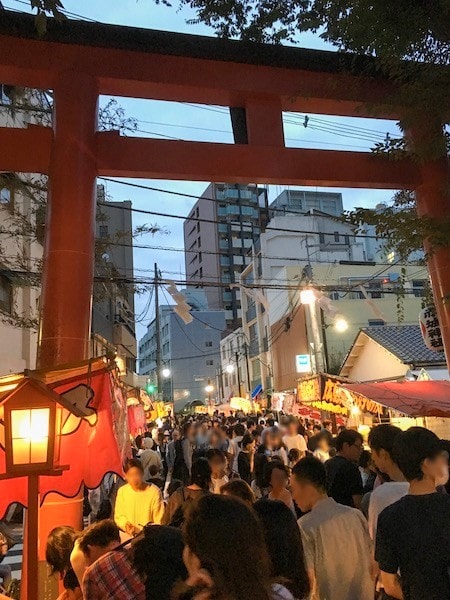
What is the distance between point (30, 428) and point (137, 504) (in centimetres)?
251

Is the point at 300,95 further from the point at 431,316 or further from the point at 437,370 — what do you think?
the point at 437,370

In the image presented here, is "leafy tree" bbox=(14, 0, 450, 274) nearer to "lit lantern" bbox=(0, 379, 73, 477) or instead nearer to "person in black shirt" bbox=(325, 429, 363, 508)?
"person in black shirt" bbox=(325, 429, 363, 508)

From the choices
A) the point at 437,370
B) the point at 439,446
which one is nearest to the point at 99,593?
the point at 439,446

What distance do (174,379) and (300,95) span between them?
61.3 meters

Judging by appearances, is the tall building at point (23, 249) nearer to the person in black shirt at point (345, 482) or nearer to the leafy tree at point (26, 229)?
the leafy tree at point (26, 229)

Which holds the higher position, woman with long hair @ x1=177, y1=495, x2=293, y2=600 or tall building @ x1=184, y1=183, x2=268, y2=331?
tall building @ x1=184, y1=183, x2=268, y2=331

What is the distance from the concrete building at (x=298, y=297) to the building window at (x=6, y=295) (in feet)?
35.7

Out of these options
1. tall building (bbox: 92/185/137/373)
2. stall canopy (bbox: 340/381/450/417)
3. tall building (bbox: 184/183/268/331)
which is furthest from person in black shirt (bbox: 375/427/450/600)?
tall building (bbox: 184/183/268/331)

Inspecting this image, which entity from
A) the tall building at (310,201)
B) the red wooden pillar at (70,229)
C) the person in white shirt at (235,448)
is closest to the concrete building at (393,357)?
the person in white shirt at (235,448)

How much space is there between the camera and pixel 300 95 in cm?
853

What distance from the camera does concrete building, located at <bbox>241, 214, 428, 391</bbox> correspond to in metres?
30.4

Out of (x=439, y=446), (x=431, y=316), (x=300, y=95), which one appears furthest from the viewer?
(x=431, y=316)

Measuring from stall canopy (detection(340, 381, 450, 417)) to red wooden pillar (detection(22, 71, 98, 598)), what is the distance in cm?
621

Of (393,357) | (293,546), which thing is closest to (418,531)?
(293,546)
